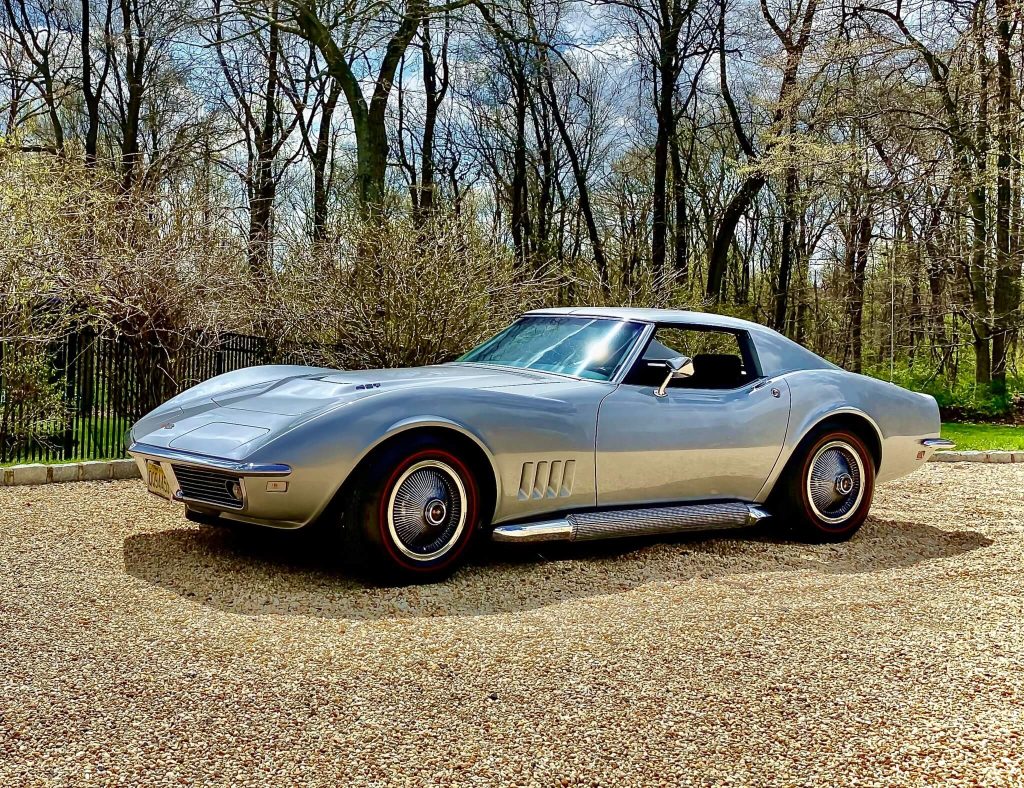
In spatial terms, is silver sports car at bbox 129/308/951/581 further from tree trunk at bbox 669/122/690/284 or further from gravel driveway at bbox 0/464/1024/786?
tree trunk at bbox 669/122/690/284

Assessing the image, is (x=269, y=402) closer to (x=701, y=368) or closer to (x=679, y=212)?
(x=701, y=368)

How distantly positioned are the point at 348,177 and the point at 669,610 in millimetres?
22285

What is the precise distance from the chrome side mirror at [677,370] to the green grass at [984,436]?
8.13 metres

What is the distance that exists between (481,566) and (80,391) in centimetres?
588

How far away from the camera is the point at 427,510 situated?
460cm

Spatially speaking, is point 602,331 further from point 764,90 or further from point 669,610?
point 764,90

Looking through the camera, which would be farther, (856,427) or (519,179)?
(519,179)

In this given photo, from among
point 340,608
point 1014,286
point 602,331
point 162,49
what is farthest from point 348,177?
point 340,608

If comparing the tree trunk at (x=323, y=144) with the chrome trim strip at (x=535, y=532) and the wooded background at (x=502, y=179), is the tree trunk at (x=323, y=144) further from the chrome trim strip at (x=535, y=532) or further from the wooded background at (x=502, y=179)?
the chrome trim strip at (x=535, y=532)

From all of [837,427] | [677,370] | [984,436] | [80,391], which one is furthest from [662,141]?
[677,370]

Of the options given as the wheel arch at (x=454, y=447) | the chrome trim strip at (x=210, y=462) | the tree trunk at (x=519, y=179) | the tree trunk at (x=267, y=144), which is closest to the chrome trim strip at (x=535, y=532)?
the wheel arch at (x=454, y=447)

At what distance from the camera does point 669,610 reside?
4.34 meters

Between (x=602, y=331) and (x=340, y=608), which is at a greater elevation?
(x=602, y=331)

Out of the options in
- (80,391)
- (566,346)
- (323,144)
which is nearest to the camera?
(566,346)
